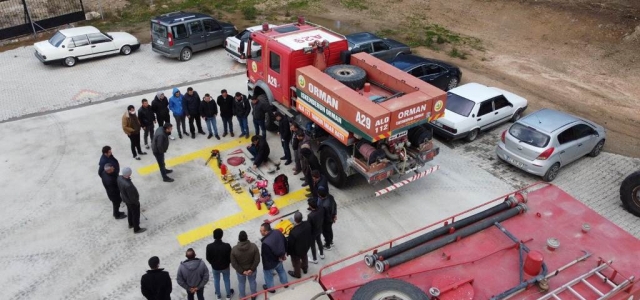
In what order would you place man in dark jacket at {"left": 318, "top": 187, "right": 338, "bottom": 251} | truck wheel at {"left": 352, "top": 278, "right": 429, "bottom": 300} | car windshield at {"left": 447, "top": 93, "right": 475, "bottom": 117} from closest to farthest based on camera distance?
1. truck wheel at {"left": 352, "top": 278, "right": 429, "bottom": 300}
2. man in dark jacket at {"left": 318, "top": 187, "right": 338, "bottom": 251}
3. car windshield at {"left": 447, "top": 93, "right": 475, "bottom": 117}

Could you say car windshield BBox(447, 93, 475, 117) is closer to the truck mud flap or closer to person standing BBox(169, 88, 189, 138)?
the truck mud flap

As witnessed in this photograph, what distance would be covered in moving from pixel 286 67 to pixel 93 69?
9824 millimetres

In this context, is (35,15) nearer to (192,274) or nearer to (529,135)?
(192,274)

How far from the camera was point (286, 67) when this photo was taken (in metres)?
11.6

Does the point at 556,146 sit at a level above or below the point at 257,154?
above

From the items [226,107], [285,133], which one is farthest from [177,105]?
[285,133]

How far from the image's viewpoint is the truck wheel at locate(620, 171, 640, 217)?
10.4m

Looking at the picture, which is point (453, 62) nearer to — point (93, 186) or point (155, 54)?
point (155, 54)

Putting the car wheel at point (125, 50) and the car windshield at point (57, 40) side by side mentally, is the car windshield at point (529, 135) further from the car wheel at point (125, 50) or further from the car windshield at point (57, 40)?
the car windshield at point (57, 40)

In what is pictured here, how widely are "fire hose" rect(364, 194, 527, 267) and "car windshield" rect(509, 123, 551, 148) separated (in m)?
4.26

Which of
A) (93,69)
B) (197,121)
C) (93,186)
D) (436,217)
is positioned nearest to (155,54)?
(93,69)

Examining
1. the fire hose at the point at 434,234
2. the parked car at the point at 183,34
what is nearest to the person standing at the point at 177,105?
the parked car at the point at 183,34

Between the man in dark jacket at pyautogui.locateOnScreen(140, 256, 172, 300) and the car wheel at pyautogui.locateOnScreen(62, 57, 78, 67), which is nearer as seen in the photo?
the man in dark jacket at pyautogui.locateOnScreen(140, 256, 172, 300)

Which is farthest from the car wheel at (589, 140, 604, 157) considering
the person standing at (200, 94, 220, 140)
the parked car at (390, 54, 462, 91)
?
the person standing at (200, 94, 220, 140)
